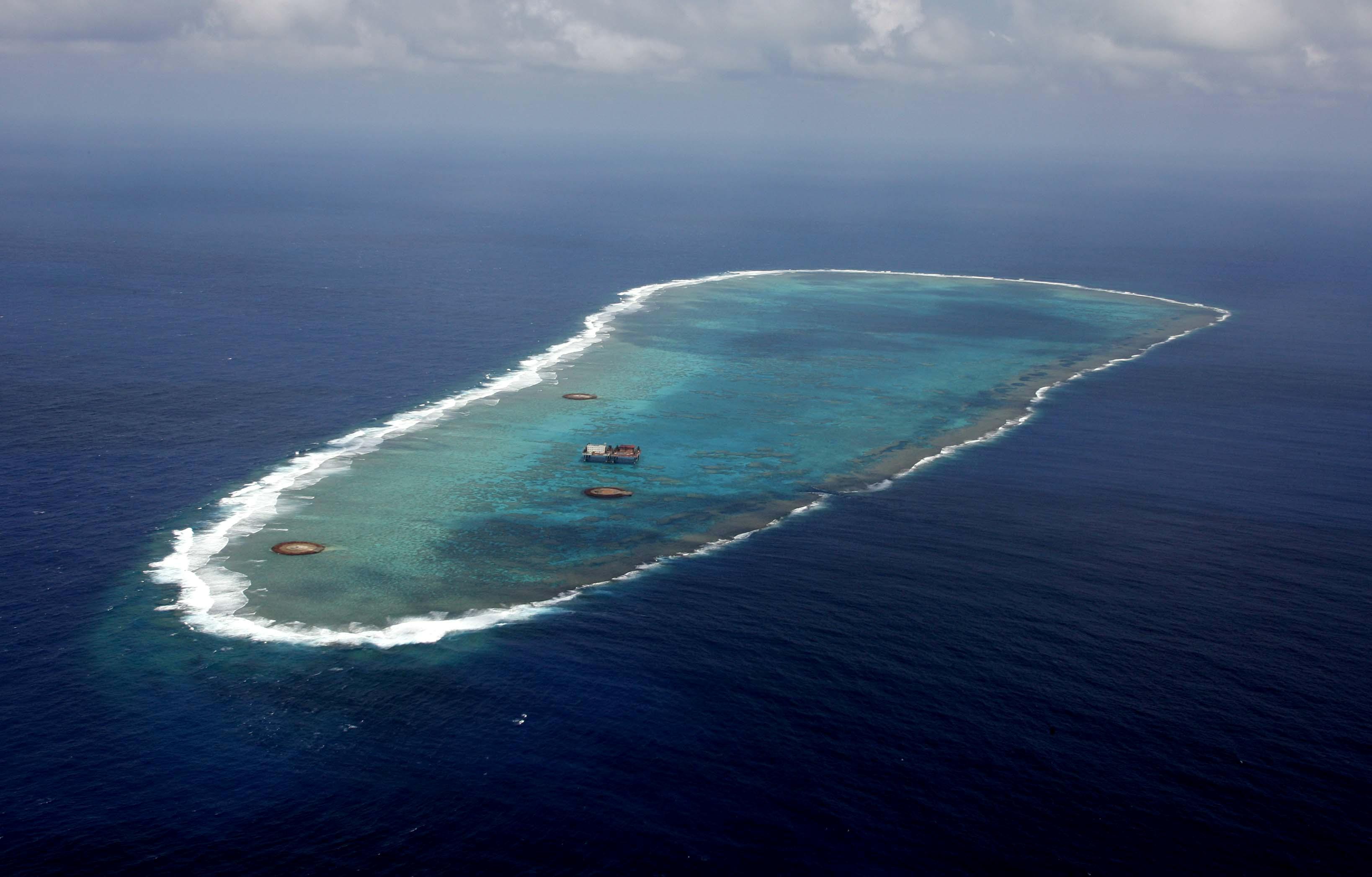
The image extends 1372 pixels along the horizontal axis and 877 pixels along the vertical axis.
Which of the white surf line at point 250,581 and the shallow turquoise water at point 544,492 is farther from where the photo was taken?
the shallow turquoise water at point 544,492

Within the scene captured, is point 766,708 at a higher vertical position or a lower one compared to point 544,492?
lower

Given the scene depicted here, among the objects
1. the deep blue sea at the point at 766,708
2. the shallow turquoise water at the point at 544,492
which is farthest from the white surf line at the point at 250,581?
the deep blue sea at the point at 766,708

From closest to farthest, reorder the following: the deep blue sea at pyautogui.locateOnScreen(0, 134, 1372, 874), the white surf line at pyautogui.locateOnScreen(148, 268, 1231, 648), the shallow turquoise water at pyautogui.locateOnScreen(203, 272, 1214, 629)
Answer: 1. the deep blue sea at pyautogui.locateOnScreen(0, 134, 1372, 874)
2. the white surf line at pyautogui.locateOnScreen(148, 268, 1231, 648)
3. the shallow turquoise water at pyautogui.locateOnScreen(203, 272, 1214, 629)

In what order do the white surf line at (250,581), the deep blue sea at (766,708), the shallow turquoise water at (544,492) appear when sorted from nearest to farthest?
the deep blue sea at (766,708), the white surf line at (250,581), the shallow turquoise water at (544,492)

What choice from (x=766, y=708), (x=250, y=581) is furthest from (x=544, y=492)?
(x=766, y=708)

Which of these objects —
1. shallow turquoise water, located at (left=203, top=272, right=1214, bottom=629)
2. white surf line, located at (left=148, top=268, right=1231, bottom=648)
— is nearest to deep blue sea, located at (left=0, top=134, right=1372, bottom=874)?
white surf line, located at (left=148, top=268, right=1231, bottom=648)

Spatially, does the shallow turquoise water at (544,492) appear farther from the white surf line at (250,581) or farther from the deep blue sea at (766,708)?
the deep blue sea at (766,708)

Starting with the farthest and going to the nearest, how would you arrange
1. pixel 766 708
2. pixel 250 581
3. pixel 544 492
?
pixel 544 492 → pixel 250 581 → pixel 766 708

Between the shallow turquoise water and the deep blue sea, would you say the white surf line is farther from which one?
the deep blue sea

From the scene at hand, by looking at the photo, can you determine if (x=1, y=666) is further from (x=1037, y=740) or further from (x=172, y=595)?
(x=1037, y=740)

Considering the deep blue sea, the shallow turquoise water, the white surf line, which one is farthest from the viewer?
the shallow turquoise water

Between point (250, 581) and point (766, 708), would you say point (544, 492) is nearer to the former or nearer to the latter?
point (250, 581)
